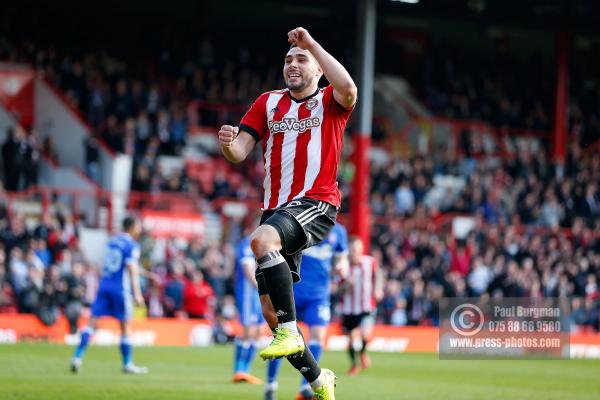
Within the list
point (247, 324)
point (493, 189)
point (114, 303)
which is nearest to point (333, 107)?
point (247, 324)

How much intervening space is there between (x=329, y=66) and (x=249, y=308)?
7674 mm

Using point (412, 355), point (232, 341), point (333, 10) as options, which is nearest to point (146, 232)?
point (232, 341)

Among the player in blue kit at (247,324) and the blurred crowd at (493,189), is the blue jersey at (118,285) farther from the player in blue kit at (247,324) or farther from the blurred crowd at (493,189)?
the blurred crowd at (493,189)

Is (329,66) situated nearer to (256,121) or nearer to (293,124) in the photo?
(293,124)

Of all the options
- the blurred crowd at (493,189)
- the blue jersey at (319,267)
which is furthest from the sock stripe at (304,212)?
the blurred crowd at (493,189)

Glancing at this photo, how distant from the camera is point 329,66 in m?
8.39

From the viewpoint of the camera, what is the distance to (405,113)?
121ft

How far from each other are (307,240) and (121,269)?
815 centimetres

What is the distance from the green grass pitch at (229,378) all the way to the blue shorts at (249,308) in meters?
0.88

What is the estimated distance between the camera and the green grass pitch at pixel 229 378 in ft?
42.9

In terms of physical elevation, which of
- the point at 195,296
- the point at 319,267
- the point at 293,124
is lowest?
the point at 195,296

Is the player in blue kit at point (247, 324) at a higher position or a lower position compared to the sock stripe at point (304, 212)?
lower

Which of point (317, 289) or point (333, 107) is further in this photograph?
point (317, 289)

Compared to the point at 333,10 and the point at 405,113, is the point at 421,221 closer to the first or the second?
the point at 405,113
